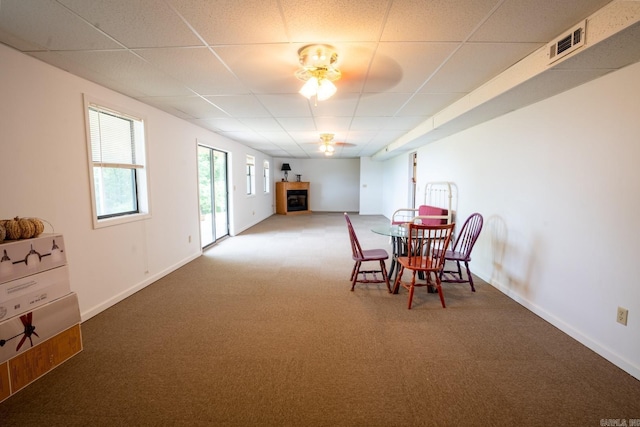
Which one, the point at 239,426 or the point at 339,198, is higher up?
the point at 339,198

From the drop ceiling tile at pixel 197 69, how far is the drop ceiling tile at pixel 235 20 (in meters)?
0.29

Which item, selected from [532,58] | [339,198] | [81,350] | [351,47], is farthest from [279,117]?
[339,198]

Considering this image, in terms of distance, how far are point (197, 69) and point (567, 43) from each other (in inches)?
109

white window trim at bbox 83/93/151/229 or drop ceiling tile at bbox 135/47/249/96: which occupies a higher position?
drop ceiling tile at bbox 135/47/249/96

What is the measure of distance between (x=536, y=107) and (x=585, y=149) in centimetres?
77

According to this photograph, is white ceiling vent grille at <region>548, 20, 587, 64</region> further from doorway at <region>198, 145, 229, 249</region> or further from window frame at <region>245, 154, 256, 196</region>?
window frame at <region>245, 154, 256, 196</region>

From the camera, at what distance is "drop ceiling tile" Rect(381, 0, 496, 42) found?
5.33ft

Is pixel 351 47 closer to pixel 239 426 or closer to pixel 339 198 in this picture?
pixel 239 426

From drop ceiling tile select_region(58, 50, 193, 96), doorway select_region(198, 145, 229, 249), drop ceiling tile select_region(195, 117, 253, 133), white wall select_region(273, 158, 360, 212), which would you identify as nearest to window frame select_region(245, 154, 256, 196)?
doorway select_region(198, 145, 229, 249)

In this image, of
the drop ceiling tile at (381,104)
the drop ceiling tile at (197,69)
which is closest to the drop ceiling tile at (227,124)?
the drop ceiling tile at (197,69)

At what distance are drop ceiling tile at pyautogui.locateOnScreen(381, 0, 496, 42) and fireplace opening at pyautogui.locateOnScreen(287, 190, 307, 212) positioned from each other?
9.41m

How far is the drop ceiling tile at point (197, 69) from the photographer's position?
2217 millimetres

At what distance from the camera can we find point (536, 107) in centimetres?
288

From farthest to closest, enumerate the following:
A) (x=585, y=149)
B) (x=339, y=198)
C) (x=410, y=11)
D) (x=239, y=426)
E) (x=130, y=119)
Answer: (x=339, y=198) → (x=130, y=119) → (x=585, y=149) → (x=410, y=11) → (x=239, y=426)
